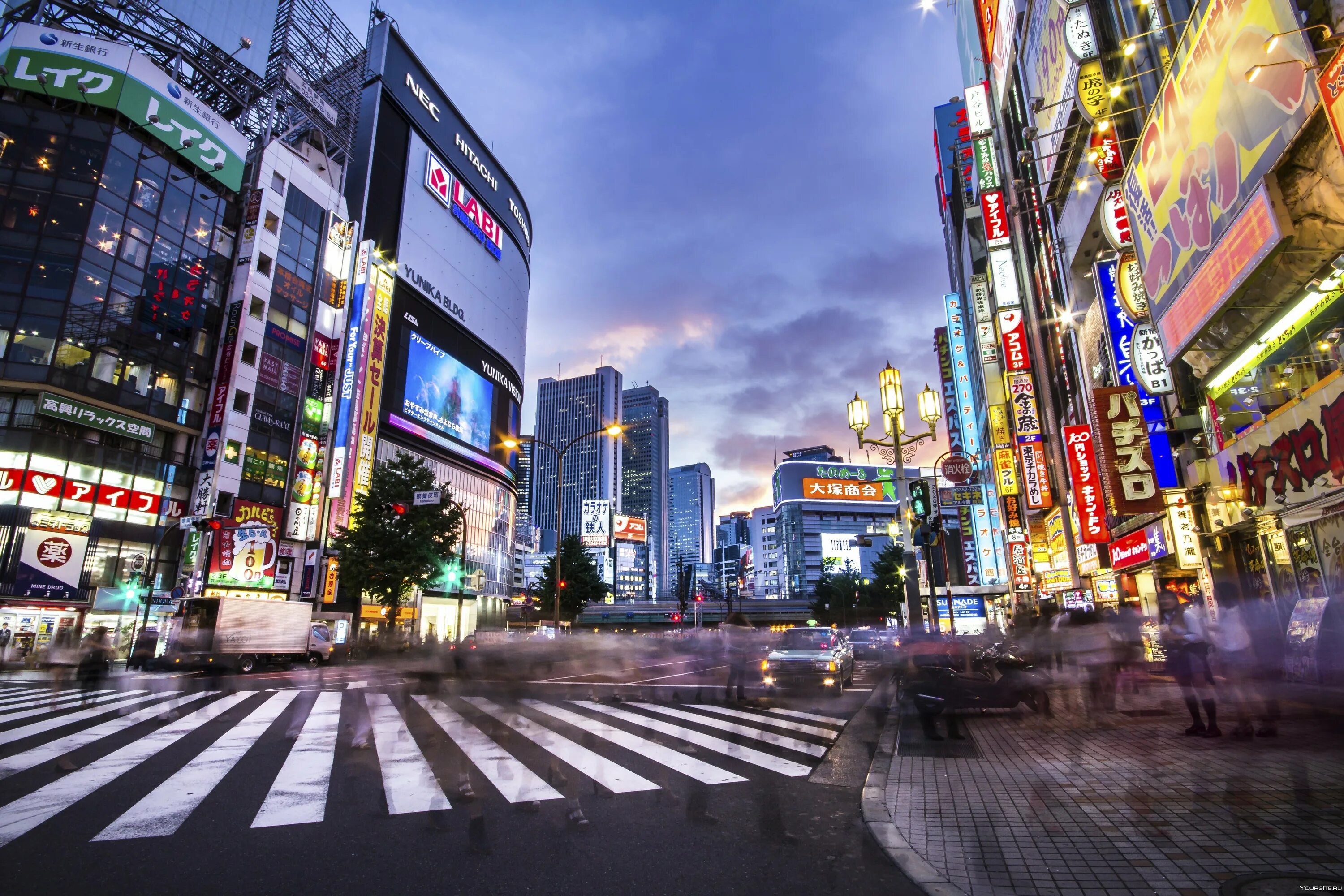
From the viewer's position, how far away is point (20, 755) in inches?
313

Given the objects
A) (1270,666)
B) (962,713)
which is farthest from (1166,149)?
(962,713)

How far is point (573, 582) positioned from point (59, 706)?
49565 mm

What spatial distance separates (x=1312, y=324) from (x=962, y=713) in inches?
335

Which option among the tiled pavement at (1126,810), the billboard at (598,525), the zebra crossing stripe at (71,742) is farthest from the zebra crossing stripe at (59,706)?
the billboard at (598,525)

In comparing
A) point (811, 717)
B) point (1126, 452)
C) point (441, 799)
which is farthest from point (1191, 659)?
point (1126, 452)

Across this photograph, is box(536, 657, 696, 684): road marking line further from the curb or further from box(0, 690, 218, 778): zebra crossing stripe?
the curb

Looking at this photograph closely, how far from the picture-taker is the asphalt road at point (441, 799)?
4094 mm

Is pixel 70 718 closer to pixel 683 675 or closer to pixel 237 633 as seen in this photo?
pixel 237 633

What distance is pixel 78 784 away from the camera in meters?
6.45

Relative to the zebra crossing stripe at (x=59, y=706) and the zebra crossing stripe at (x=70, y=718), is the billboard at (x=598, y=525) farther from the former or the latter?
the zebra crossing stripe at (x=70, y=718)

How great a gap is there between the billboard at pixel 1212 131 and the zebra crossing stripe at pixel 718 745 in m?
10.1

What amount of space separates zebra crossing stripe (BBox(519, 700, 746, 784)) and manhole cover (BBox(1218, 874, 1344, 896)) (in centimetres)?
412

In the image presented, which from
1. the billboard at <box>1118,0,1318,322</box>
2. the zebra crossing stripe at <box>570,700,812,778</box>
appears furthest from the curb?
the billboard at <box>1118,0,1318,322</box>

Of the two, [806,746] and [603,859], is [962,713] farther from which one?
[603,859]
